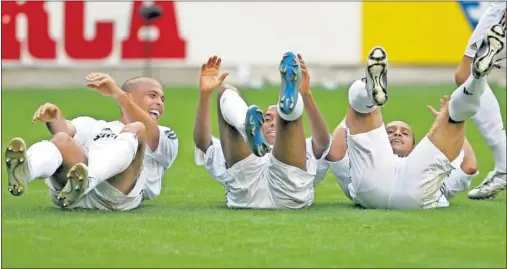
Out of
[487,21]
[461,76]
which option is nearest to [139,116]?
[461,76]

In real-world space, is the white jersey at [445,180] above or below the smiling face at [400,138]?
below

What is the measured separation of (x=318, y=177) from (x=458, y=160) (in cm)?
78

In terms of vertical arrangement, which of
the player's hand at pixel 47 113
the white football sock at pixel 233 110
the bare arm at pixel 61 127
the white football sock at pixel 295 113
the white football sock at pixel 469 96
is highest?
the white football sock at pixel 469 96

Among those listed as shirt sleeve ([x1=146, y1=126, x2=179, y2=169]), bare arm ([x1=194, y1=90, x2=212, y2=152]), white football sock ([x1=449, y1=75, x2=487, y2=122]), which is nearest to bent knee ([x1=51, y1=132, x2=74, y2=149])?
shirt sleeve ([x1=146, y1=126, x2=179, y2=169])

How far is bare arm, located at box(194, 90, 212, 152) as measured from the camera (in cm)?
663

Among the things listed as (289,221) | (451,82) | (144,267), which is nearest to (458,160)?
(289,221)

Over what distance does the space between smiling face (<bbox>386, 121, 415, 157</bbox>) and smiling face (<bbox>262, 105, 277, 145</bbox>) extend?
2.04 feet

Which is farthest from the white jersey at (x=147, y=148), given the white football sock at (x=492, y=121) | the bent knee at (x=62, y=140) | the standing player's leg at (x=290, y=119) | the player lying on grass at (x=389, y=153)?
the white football sock at (x=492, y=121)

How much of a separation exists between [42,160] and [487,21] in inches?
114

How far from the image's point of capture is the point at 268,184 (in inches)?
260

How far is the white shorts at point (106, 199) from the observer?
6453mm

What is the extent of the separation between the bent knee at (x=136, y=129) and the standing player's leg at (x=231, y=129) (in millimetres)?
401

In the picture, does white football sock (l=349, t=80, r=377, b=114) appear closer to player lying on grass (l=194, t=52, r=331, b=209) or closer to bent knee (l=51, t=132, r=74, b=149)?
player lying on grass (l=194, t=52, r=331, b=209)

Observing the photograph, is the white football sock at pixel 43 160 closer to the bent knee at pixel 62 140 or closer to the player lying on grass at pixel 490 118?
the bent knee at pixel 62 140
